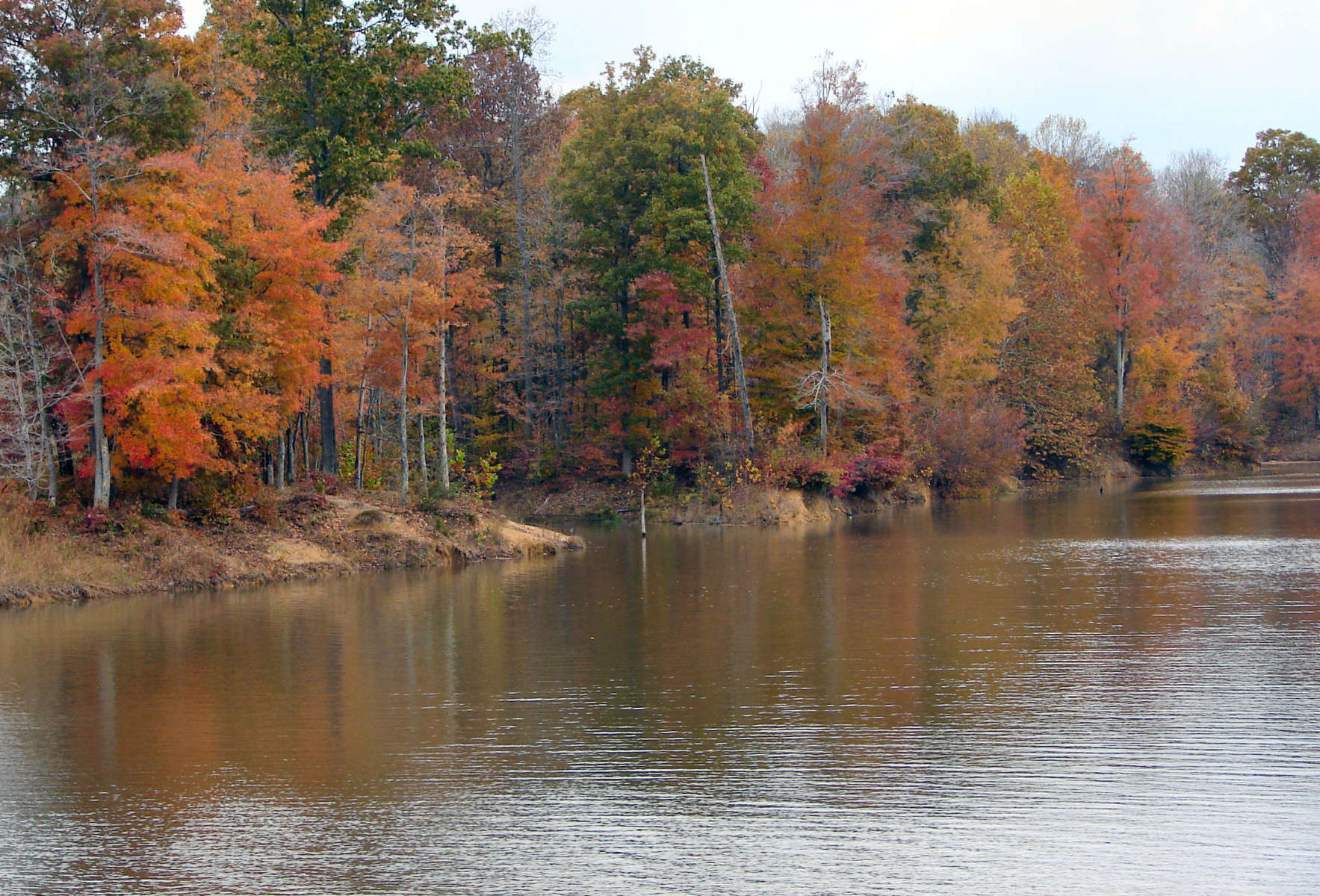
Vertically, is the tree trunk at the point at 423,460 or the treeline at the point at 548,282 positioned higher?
the treeline at the point at 548,282

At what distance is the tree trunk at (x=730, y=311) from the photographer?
43.7 meters

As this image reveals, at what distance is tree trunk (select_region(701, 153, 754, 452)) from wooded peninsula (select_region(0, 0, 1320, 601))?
216 millimetres

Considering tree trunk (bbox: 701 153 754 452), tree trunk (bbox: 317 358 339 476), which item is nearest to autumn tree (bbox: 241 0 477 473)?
tree trunk (bbox: 317 358 339 476)

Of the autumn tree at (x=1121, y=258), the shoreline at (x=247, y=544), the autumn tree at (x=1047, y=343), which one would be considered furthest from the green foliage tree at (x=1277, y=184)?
the shoreline at (x=247, y=544)

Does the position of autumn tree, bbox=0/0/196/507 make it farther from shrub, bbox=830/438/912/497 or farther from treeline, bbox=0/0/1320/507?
shrub, bbox=830/438/912/497

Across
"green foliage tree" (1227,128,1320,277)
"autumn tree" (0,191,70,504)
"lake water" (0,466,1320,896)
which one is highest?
"green foliage tree" (1227,128,1320,277)

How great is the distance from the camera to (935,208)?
52.6 metres

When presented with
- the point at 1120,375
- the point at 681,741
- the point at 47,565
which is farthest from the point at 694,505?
the point at 681,741

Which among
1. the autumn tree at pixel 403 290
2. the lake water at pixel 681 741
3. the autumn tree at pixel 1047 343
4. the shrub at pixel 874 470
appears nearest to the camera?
the lake water at pixel 681 741

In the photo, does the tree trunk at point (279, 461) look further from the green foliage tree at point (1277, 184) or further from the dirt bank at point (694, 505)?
the green foliage tree at point (1277, 184)

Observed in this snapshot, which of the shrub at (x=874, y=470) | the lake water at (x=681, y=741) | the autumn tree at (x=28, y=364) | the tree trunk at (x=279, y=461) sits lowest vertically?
the lake water at (x=681, y=741)

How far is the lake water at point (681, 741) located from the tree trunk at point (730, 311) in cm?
2148

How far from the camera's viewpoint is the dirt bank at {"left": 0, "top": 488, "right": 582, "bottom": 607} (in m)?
23.1

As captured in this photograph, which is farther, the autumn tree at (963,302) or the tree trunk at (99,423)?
the autumn tree at (963,302)
